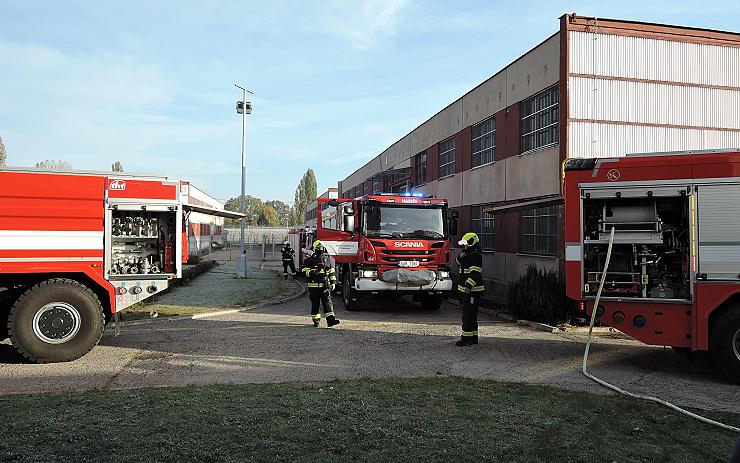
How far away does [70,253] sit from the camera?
8289 millimetres

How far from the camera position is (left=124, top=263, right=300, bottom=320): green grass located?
43.0 ft

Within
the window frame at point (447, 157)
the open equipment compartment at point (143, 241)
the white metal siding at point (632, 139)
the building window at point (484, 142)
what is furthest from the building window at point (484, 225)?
the open equipment compartment at point (143, 241)

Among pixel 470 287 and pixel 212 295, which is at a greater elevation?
pixel 470 287

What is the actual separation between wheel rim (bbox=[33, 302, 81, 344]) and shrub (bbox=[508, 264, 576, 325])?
27.8 feet

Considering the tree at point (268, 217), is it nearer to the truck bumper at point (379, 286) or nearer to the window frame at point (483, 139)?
the window frame at point (483, 139)

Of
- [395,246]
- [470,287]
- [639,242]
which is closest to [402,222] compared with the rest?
[395,246]

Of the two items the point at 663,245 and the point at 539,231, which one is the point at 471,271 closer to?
the point at 663,245

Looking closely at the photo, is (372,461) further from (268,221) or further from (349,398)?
(268,221)

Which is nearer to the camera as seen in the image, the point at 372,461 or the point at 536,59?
the point at 372,461

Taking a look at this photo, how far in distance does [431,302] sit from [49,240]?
28.5ft

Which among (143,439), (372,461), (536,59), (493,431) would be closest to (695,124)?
(536,59)

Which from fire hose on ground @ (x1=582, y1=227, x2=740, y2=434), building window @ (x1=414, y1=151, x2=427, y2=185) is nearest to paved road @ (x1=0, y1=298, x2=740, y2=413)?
fire hose on ground @ (x1=582, y1=227, x2=740, y2=434)

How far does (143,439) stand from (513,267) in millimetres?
13834

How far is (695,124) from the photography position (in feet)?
48.0
